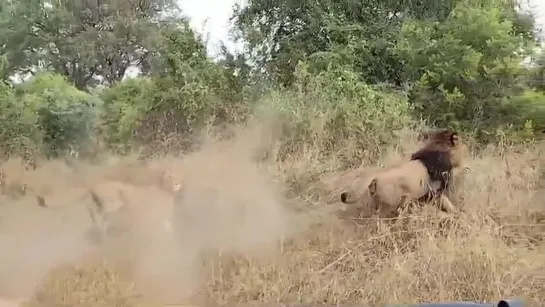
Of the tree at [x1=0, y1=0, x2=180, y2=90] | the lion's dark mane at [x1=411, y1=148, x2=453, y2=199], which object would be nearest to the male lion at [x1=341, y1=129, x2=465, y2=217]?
the lion's dark mane at [x1=411, y1=148, x2=453, y2=199]

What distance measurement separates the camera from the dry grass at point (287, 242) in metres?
1.56

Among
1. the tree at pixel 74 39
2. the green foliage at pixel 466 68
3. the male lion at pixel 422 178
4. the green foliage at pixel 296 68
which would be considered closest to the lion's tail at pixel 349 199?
the male lion at pixel 422 178

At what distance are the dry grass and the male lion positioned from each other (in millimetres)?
32

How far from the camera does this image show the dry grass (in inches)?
61.5

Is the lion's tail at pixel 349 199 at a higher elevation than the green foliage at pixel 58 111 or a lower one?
lower

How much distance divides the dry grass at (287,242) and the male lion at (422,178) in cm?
3

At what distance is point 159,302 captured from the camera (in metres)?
1.58

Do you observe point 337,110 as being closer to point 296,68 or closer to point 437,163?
point 296,68

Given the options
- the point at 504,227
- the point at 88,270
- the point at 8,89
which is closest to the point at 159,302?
the point at 88,270

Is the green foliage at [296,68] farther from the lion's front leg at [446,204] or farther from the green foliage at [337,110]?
the lion's front leg at [446,204]

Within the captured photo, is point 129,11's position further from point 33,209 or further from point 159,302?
point 159,302

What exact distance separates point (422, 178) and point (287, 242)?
0.34 m

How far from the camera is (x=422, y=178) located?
167cm

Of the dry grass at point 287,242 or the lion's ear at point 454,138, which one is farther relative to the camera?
the lion's ear at point 454,138
